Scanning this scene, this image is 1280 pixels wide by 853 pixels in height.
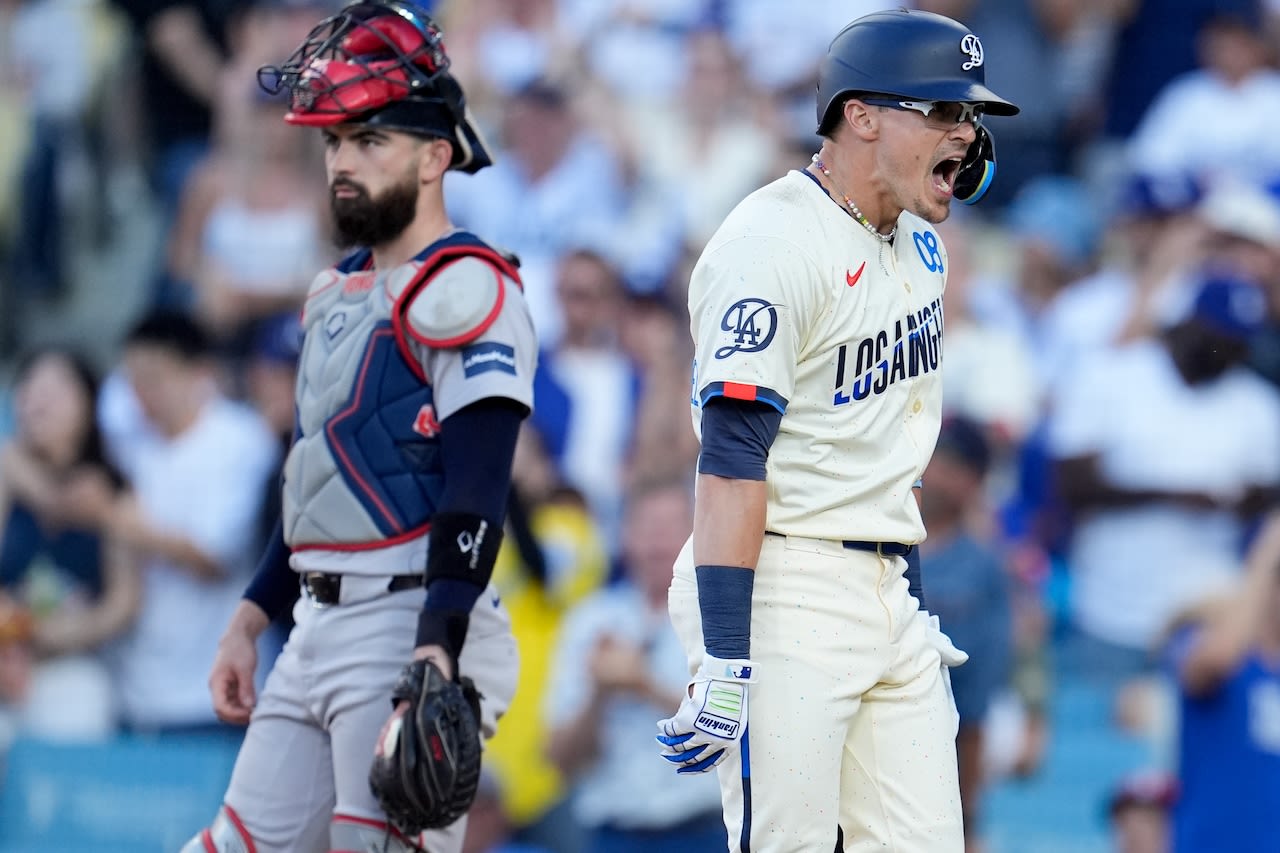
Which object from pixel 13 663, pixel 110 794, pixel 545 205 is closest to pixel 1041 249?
pixel 545 205

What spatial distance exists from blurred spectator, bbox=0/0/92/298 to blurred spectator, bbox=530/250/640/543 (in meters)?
3.64

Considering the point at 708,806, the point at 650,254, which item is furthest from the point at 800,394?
the point at 650,254

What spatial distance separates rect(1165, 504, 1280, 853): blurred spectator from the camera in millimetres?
6672

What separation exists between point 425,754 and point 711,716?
25.6 inches

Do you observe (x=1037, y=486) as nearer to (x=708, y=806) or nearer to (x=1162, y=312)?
(x=1162, y=312)

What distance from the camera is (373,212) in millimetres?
4324

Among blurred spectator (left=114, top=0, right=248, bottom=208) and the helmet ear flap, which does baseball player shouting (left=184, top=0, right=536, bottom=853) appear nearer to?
the helmet ear flap

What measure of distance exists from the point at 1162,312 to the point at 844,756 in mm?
5604

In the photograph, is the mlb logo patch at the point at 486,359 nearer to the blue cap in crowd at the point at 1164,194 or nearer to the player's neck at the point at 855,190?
the player's neck at the point at 855,190

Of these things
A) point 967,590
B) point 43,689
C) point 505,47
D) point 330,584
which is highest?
point 505,47

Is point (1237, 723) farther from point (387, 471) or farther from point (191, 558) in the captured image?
point (191, 558)

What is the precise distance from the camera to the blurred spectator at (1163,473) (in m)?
8.12

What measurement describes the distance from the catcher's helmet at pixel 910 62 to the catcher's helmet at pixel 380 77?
3.23ft

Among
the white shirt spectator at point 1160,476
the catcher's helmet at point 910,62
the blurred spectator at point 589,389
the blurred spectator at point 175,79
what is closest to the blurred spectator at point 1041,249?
the white shirt spectator at point 1160,476
